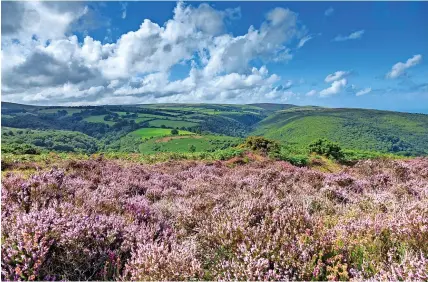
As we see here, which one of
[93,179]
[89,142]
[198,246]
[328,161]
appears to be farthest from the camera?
[89,142]

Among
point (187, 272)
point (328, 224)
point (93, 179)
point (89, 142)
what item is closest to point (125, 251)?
point (187, 272)

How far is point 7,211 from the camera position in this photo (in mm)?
4094

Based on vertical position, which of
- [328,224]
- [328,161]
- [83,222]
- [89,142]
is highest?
[83,222]

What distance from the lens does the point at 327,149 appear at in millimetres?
22625

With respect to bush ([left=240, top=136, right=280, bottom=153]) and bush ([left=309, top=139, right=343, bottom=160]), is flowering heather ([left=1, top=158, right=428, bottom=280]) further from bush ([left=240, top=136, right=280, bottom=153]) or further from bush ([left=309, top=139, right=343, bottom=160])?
bush ([left=309, top=139, right=343, bottom=160])

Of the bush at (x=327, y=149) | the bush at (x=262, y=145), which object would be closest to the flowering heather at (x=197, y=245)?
the bush at (x=262, y=145)

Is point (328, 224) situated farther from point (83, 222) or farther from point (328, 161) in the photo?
point (328, 161)

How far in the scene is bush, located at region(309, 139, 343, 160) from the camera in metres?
22.4

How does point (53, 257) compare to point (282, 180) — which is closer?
point (53, 257)

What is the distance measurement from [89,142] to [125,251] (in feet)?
520

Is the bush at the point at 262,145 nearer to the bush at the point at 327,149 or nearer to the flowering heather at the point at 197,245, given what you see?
the bush at the point at 327,149

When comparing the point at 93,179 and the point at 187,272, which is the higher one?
the point at 187,272

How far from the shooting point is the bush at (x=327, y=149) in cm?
2240

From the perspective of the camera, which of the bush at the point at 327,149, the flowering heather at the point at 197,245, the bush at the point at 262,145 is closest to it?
the flowering heather at the point at 197,245
